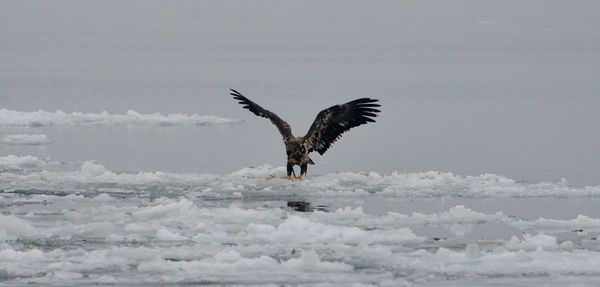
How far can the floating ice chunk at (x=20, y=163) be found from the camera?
16.1 m

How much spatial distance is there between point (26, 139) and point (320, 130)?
582cm

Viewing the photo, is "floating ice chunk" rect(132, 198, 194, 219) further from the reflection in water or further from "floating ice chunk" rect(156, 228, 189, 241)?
the reflection in water

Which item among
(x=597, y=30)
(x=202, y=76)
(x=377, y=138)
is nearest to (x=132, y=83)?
(x=202, y=76)

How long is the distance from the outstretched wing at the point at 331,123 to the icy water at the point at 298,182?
1.54 ft

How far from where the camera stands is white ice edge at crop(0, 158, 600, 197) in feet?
46.1

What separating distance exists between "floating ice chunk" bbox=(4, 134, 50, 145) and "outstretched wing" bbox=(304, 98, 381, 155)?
5.49 m

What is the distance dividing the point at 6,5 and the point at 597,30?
53564 mm

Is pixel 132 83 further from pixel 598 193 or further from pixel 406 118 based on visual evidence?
pixel 598 193

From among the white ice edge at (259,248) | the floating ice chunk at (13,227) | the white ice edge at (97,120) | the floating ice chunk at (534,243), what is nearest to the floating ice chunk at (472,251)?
the white ice edge at (259,248)

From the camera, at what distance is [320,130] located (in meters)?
15.4

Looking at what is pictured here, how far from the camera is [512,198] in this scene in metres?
13.8

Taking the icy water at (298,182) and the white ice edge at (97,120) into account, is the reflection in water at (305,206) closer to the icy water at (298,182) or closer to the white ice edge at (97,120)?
the icy water at (298,182)

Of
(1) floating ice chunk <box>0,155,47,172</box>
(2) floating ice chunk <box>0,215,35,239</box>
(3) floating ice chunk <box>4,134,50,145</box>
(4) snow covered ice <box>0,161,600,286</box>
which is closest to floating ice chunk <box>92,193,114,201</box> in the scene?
(4) snow covered ice <box>0,161,600,286</box>

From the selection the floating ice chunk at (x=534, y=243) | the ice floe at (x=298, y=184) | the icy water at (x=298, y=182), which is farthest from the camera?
the ice floe at (x=298, y=184)
